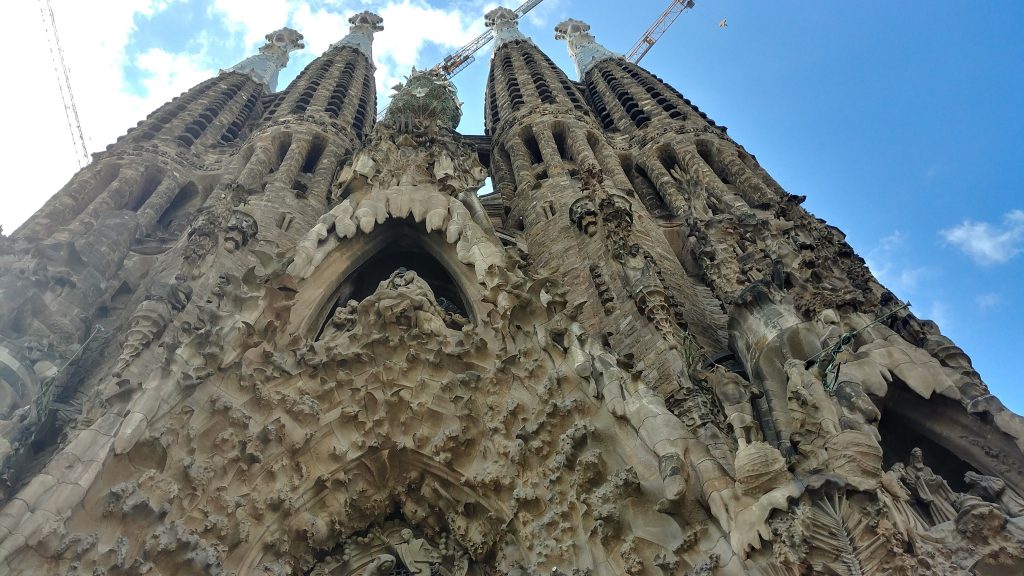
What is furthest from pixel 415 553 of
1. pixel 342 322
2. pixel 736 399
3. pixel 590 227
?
pixel 590 227

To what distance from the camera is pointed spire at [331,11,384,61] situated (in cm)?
3475

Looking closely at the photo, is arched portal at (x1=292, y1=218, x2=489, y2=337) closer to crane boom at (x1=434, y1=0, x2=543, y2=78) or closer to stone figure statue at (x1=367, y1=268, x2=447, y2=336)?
stone figure statue at (x1=367, y1=268, x2=447, y2=336)

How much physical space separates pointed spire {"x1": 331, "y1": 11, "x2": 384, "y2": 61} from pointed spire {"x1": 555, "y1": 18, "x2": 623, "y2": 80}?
863cm

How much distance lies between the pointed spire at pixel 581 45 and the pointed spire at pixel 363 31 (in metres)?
8.63

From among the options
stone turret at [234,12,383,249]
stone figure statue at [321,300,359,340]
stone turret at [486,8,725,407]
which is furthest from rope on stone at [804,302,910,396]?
stone turret at [234,12,383,249]

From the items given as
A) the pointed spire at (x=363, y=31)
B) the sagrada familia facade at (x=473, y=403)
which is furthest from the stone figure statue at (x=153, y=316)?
the pointed spire at (x=363, y=31)

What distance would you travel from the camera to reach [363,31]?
3691 centimetres

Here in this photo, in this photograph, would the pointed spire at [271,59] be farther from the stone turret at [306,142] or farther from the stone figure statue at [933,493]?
the stone figure statue at [933,493]

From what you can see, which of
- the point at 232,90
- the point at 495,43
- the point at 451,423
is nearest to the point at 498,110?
the point at 232,90

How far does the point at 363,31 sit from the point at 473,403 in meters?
31.8

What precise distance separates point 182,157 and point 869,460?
18.6 meters

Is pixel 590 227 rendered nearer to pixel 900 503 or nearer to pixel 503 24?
pixel 900 503

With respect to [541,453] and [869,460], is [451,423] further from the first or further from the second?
[869,460]

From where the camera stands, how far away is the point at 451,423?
27.8 ft
